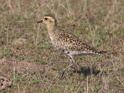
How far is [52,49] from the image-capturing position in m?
10.2

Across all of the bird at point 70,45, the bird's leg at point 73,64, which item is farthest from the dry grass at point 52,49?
the bird at point 70,45

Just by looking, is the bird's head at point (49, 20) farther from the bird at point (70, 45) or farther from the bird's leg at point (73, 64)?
the bird's leg at point (73, 64)

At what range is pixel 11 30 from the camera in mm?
10969

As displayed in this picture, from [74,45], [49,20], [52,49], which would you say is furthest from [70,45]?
[52,49]

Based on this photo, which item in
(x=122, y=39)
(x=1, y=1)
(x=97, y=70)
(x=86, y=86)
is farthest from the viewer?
(x=1, y=1)

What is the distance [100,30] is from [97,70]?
6.45 ft

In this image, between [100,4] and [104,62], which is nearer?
[104,62]

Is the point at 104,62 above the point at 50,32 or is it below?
below

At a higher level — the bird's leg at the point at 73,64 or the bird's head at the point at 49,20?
the bird's head at the point at 49,20

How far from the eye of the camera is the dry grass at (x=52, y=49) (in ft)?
28.3

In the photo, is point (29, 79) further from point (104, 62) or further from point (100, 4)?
point (100, 4)

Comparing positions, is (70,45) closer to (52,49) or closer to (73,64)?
(73,64)

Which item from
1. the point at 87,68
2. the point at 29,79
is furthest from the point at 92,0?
the point at 29,79

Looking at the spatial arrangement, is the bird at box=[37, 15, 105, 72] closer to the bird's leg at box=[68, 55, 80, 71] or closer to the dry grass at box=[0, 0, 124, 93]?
the bird's leg at box=[68, 55, 80, 71]
